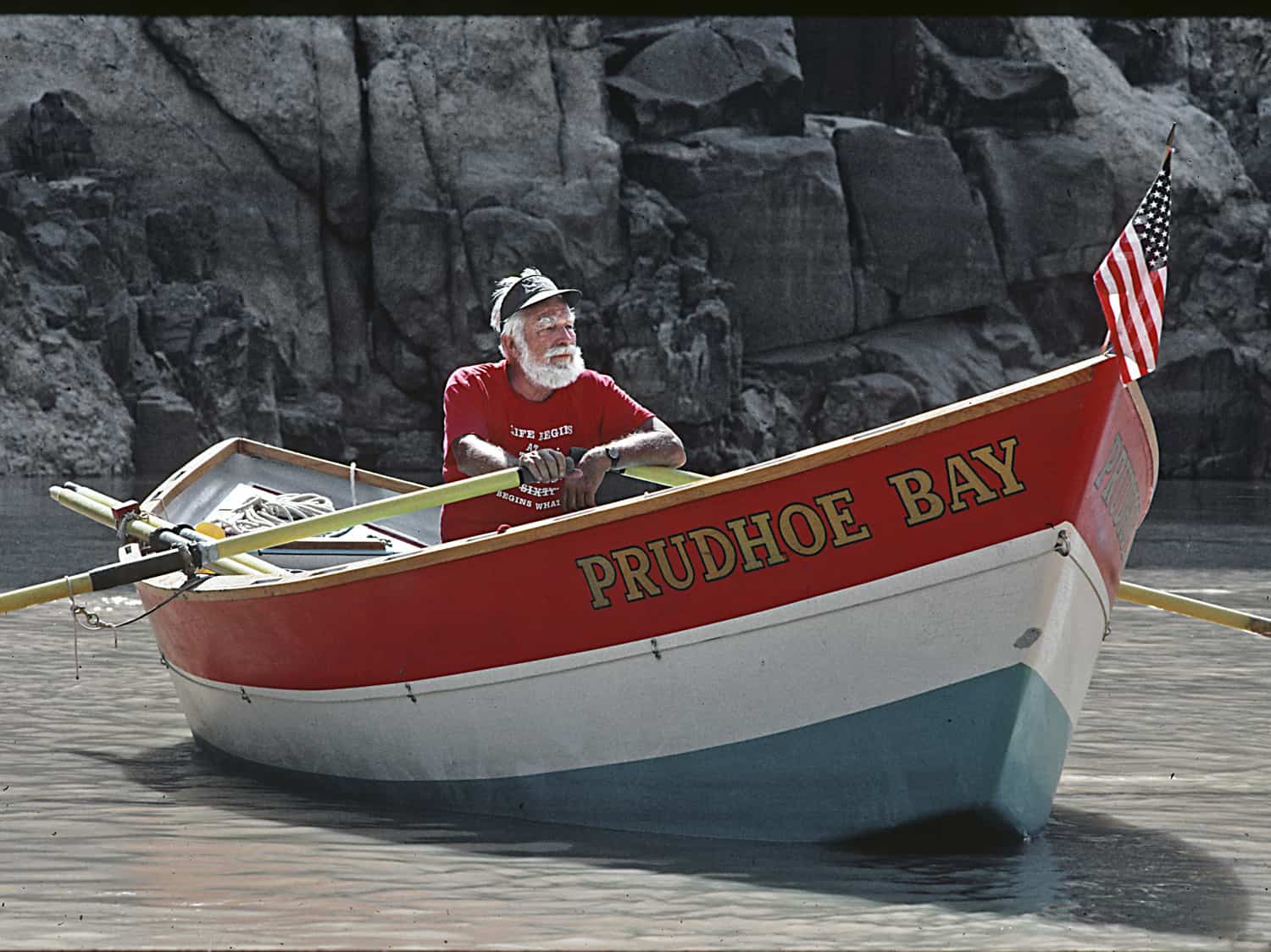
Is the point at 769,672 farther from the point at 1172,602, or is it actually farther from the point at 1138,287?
the point at 1172,602

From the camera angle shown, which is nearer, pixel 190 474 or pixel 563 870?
pixel 563 870

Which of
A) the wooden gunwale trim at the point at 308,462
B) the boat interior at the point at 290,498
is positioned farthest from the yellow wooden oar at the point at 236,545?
the wooden gunwale trim at the point at 308,462

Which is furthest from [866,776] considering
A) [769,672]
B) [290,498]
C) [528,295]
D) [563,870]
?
[290,498]

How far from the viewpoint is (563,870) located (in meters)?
5.58

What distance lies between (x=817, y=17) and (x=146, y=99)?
70.0 ft

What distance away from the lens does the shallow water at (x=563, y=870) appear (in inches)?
191

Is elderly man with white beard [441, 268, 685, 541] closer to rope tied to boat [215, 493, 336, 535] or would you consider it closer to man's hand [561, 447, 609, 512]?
man's hand [561, 447, 609, 512]

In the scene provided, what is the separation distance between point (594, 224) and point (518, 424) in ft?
143

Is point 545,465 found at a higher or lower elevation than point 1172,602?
higher

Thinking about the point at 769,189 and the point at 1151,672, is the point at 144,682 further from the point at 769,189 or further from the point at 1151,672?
the point at 769,189

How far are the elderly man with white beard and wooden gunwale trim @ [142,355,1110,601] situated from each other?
0.87m

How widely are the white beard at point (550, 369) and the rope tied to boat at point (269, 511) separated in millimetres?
2580

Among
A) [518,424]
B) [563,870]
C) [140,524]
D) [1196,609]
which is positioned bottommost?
[563,870]

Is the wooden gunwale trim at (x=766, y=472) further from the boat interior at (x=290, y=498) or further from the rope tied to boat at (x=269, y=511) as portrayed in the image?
the rope tied to boat at (x=269, y=511)
